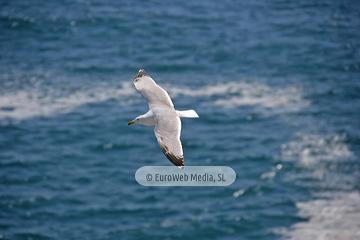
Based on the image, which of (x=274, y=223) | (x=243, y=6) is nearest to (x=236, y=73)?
(x=243, y=6)

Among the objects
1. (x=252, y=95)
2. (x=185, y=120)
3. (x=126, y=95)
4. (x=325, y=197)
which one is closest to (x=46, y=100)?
(x=126, y=95)

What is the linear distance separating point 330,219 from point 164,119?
2872 centimetres

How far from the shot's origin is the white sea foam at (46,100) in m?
58.7

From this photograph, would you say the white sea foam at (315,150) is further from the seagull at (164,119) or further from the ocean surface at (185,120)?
the seagull at (164,119)

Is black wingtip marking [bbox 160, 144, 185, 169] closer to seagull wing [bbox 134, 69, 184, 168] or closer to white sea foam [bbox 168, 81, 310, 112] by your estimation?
seagull wing [bbox 134, 69, 184, 168]

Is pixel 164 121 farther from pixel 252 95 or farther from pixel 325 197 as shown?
pixel 252 95

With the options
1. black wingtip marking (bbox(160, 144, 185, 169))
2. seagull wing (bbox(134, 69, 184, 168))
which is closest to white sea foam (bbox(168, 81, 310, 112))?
seagull wing (bbox(134, 69, 184, 168))

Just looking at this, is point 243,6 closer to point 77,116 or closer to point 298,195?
point 77,116

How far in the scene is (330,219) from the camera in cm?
4494

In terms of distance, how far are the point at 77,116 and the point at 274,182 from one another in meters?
19.2

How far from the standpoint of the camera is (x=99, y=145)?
182 feet

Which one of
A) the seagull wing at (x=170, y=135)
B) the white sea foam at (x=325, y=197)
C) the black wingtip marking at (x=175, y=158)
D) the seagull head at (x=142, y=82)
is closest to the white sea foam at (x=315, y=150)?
the white sea foam at (x=325, y=197)

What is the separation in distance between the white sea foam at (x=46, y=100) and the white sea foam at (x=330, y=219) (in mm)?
22257

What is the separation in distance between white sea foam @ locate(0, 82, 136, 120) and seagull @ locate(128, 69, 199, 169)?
37231mm
